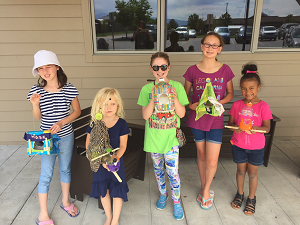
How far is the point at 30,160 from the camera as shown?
3176 millimetres

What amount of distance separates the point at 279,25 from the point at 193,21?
4.24 feet

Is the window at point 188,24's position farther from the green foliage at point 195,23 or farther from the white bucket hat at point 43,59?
the white bucket hat at point 43,59

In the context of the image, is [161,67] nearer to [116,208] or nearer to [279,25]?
[116,208]

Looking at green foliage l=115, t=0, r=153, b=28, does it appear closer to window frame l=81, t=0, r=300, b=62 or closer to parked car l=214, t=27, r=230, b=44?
window frame l=81, t=0, r=300, b=62

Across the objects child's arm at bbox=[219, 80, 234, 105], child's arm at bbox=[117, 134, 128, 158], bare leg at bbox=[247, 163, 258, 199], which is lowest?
bare leg at bbox=[247, 163, 258, 199]

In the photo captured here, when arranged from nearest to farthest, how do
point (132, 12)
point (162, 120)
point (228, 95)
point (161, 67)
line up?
point (161, 67)
point (162, 120)
point (228, 95)
point (132, 12)

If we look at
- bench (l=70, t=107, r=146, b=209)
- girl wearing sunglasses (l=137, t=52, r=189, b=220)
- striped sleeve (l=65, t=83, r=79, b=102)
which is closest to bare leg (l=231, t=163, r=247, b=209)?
girl wearing sunglasses (l=137, t=52, r=189, b=220)

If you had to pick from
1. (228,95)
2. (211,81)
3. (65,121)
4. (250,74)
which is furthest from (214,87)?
(65,121)

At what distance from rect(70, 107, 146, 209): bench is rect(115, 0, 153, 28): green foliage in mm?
1493

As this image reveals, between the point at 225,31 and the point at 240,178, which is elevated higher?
the point at 225,31

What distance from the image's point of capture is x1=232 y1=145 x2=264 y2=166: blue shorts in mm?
2075

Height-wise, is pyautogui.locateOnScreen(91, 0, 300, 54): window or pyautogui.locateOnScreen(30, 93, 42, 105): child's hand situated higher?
pyautogui.locateOnScreen(91, 0, 300, 54): window

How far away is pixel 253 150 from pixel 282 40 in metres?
2.23

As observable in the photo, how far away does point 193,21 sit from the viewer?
329 centimetres
